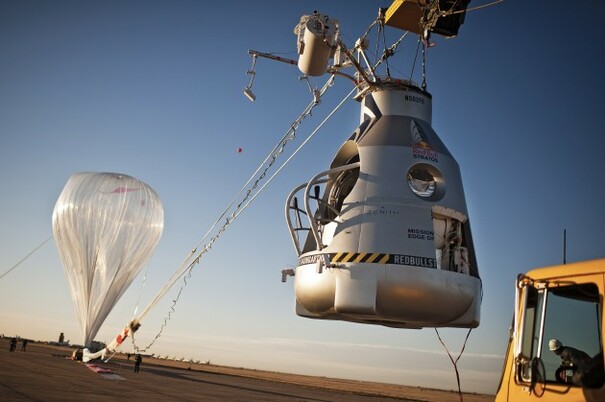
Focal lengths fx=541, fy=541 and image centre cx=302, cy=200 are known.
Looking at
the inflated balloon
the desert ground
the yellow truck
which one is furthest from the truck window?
the inflated balloon

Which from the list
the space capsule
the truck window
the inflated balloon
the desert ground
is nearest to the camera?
the truck window

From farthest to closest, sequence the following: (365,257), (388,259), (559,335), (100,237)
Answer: (100,237), (365,257), (388,259), (559,335)

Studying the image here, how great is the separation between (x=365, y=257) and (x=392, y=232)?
2.50 ft

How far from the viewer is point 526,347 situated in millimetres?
5688

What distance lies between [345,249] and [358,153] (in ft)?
9.57

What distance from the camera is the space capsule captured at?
33.9 feet

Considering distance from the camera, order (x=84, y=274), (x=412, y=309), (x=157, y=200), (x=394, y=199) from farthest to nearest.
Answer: (x=157, y=200), (x=84, y=274), (x=394, y=199), (x=412, y=309)

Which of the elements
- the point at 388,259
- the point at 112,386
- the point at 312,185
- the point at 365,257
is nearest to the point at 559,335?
the point at 388,259

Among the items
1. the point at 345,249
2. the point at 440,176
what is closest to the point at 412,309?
the point at 345,249

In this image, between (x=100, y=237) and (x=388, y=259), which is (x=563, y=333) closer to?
(x=388, y=259)

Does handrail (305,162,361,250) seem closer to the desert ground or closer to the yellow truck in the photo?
the yellow truck

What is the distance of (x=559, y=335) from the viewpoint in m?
5.77

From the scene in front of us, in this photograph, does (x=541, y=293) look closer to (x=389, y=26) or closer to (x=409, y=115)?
(x=409, y=115)

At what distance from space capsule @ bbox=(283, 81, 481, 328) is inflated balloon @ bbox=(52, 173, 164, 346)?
53.8 feet
